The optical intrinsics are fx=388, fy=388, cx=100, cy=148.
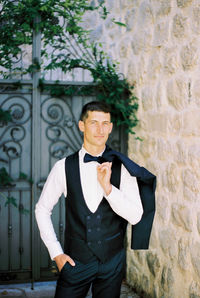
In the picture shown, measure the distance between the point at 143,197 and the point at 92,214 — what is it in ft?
1.14

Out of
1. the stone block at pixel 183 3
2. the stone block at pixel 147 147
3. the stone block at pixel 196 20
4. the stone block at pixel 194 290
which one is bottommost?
the stone block at pixel 194 290

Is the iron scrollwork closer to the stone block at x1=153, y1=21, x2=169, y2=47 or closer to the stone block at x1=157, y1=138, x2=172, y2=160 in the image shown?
the stone block at x1=157, y1=138, x2=172, y2=160

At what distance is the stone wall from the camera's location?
3.06 m

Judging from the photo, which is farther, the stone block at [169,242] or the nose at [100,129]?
the stone block at [169,242]

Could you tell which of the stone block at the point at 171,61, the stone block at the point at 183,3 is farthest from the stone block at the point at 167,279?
the stone block at the point at 183,3

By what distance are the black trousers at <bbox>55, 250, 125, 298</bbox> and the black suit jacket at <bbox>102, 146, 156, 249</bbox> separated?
7.8 inches

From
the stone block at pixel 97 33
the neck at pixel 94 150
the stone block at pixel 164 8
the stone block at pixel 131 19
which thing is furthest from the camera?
the stone block at pixel 97 33

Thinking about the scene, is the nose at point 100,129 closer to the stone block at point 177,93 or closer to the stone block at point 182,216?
the stone block at point 177,93

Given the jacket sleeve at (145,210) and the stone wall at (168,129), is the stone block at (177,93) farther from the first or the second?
the jacket sleeve at (145,210)

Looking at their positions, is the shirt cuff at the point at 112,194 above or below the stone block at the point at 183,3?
below

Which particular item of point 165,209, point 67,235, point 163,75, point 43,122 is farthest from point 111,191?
point 43,122

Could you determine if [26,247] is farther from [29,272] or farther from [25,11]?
[25,11]

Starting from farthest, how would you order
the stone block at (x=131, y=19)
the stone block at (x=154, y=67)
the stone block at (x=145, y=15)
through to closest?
the stone block at (x=131, y=19)
the stone block at (x=145, y=15)
the stone block at (x=154, y=67)

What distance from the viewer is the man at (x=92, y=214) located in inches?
91.7
